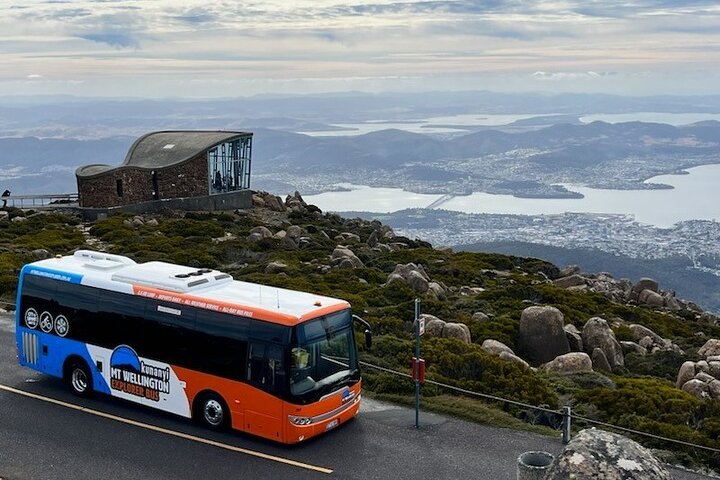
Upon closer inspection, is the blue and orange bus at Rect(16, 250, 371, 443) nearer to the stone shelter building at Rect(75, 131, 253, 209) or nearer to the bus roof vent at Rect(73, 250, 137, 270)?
the bus roof vent at Rect(73, 250, 137, 270)

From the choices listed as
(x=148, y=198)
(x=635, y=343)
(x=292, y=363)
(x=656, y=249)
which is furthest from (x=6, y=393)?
(x=656, y=249)

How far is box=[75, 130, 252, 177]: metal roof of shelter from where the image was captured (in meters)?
60.7

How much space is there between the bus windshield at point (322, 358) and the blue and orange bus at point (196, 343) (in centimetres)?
2

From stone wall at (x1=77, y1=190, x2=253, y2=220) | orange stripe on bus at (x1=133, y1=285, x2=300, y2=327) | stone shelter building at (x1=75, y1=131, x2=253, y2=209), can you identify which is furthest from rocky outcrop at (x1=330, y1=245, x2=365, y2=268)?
orange stripe on bus at (x1=133, y1=285, x2=300, y2=327)

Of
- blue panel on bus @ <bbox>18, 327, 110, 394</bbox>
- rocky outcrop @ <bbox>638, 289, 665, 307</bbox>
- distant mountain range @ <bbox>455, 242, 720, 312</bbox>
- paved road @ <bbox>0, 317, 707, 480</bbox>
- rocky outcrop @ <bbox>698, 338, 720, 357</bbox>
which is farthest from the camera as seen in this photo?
distant mountain range @ <bbox>455, 242, 720, 312</bbox>

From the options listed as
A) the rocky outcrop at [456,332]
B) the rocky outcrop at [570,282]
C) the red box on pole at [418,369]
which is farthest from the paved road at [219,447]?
the rocky outcrop at [570,282]

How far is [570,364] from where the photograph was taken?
23.0 m

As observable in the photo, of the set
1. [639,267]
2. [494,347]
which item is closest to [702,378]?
[494,347]

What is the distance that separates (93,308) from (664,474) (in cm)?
1325

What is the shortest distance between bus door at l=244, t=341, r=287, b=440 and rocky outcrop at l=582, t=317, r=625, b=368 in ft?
44.3

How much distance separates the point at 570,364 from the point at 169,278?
36.8 ft

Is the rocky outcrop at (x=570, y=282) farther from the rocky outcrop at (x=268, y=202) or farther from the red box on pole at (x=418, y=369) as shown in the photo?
the red box on pole at (x=418, y=369)

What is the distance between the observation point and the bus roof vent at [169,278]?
58.1ft

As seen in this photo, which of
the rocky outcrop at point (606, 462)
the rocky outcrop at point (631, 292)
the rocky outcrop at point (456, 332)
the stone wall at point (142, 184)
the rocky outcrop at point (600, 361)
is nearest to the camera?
the rocky outcrop at point (606, 462)
